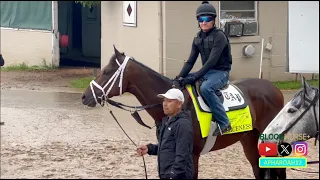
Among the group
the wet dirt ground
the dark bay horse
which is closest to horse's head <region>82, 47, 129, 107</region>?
the dark bay horse

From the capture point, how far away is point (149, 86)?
759 centimetres

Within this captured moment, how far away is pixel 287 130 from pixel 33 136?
6.73m

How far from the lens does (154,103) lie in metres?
7.52

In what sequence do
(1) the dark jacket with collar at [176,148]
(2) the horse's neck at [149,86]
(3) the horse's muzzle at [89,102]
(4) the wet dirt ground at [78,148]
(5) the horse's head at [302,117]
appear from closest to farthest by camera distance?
1. (1) the dark jacket with collar at [176,148]
2. (5) the horse's head at [302,117]
3. (2) the horse's neck at [149,86]
4. (3) the horse's muzzle at [89,102]
5. (4) the wet dirt ground at [78,148]

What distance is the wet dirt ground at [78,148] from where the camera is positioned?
9.12 metres

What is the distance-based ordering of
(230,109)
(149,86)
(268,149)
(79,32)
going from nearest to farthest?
(268,149) → (149,86) → (230,109) → (79,32)

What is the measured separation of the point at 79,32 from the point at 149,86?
18.4m

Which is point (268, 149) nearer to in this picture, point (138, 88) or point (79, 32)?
point (138, 88)

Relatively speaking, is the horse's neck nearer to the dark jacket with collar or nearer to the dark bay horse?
the dark bay horse

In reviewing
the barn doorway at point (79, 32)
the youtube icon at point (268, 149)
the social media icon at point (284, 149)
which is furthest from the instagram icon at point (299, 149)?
the barn doorway at point (79, 32)

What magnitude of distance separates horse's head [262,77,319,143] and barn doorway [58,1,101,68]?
1774cm

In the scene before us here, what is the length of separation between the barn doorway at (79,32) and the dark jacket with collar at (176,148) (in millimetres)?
17621

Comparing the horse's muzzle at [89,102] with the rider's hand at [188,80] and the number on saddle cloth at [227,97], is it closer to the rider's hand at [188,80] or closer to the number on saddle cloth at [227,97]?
the rider's hand at [188,80]

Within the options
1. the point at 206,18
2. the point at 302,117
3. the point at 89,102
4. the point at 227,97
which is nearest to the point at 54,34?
the point at 89,102
